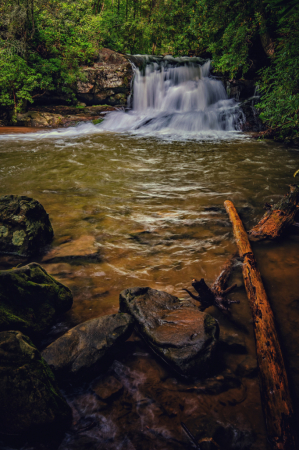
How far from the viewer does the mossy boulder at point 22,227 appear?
11.8 ft

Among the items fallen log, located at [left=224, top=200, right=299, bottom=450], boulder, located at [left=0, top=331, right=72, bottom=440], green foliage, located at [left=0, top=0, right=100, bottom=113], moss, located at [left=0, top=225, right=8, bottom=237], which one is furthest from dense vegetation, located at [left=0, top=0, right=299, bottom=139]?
boulder, located at [left=0, top=331, right=72, bottom=440]

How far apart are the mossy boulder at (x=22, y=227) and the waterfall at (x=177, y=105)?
9892 mm

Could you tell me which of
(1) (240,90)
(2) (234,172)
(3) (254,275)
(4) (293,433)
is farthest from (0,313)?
(1) (240,90)

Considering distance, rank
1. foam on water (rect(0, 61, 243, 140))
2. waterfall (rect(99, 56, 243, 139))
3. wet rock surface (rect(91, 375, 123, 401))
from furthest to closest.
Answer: waterfall (rect(99, 56, 243, 139)) < foam on water (rect(0, 61, 243, 140)) < wet rock surface (rect(91, 375, 123, 401))

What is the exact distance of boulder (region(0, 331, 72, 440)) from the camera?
1.56 metres

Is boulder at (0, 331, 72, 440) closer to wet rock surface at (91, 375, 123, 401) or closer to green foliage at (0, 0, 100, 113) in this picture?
wet rock surface at (91, 375, 123, 401)

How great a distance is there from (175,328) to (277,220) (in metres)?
2.75

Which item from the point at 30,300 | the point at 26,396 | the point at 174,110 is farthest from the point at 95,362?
the point at 174,110

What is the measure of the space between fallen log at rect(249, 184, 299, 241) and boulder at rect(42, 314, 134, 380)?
2610 mm

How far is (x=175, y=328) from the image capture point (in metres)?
2.26

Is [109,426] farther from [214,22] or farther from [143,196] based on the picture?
[214,22]

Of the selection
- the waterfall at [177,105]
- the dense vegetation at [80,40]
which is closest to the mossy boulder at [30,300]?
the dense vegetation at [80,40]

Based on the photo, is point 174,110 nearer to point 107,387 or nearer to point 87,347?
point 87,347

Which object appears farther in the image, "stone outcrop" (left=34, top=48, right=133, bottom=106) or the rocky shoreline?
"stone outcrop" (left=34, top=48, right=133, bottom=106)
